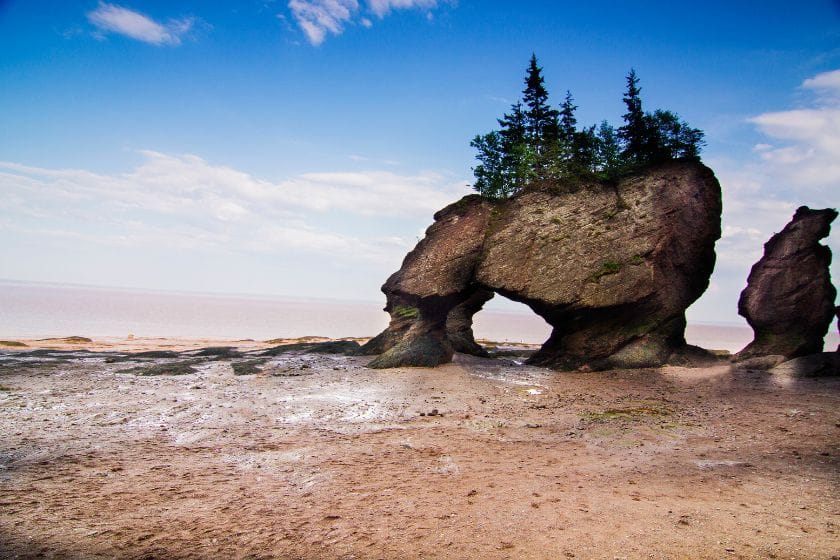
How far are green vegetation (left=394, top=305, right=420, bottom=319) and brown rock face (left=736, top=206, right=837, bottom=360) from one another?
1539 cm

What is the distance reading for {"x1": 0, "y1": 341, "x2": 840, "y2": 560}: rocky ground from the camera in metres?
5.78

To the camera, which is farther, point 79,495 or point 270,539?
point 79,495

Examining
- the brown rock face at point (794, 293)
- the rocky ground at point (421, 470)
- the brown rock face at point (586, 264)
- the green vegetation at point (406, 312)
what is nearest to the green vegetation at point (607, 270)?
the brown rock face at point (586, 264)

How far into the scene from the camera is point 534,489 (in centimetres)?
753

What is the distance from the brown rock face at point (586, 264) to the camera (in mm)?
20625

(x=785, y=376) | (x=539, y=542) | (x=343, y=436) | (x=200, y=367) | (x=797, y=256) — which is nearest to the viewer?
(x=539, y=542)

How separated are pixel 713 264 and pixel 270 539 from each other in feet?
78.8

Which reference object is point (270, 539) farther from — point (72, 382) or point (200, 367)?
point (200, 367)

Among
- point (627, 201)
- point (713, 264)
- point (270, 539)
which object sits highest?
point (627, 201)

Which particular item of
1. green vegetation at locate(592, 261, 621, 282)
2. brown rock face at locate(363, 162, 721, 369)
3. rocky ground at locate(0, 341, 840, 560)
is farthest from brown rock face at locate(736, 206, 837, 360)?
green vegetation at locate(592, 261, 621, 282)

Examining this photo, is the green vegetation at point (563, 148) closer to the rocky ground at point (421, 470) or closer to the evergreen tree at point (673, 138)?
the evergreen tree at point (673, 138)

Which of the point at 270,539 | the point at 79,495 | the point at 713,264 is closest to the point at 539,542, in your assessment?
the point at 270,539

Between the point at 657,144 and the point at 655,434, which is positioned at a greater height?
the point at 657,144

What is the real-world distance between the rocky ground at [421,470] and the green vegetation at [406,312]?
9319 mm
